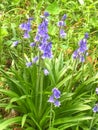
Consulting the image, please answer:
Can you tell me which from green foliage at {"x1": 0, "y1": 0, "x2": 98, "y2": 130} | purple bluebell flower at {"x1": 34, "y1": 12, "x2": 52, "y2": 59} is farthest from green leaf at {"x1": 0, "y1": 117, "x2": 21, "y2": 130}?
purple bluebell flower at {"x1": 34, "y1": 12, "x2": 52, "y2": 59}

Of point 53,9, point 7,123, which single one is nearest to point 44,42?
point 7,123

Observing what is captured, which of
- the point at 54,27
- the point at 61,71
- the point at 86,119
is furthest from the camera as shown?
the point at 54,27

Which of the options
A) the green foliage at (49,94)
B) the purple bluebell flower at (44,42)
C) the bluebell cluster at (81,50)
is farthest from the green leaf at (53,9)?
the purple bluebell flower at (44,42)

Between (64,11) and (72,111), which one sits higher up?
(64,11)

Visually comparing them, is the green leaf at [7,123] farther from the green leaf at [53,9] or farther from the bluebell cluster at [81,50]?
the green leaf at [53,9]

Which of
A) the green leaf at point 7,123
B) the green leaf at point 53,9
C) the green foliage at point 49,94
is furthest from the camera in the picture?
the green leaf at point 53,9

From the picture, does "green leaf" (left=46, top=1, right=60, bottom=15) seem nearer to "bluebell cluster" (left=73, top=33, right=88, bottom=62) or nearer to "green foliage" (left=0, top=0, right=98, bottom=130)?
"green foliage" (left=0, top=0, right=98, bottom=130)

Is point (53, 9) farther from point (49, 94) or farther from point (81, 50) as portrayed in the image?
point (81, 50)

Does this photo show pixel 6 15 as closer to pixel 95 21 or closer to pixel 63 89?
pixel 95 21

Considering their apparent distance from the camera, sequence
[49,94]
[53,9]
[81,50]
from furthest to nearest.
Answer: [53,9]
[49,94]
[81,50]

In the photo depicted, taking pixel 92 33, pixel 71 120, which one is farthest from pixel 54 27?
pixel 71 120

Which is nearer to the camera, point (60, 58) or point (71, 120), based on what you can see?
point (71, 120)
